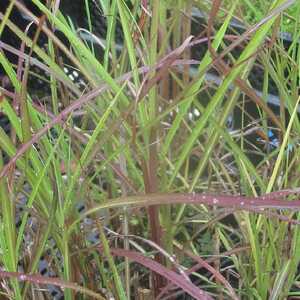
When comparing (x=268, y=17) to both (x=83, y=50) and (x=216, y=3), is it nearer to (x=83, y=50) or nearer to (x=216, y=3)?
(x=216, y=3)

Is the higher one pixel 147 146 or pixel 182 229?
pixel 147 146

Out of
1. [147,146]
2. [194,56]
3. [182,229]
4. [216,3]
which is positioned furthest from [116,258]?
[194,56]

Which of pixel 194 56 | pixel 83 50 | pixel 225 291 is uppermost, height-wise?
pixel 83 50

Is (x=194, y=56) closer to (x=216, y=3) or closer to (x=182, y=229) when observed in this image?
(x=182, y=229)

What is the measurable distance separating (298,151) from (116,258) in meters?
0.22

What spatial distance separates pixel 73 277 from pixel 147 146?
0.48 ft

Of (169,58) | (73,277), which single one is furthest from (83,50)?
(73,277)

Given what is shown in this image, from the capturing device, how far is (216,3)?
386mm

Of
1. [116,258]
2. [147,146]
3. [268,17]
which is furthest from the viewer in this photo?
[116,258]

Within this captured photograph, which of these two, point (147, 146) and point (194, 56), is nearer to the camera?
point (147, 146)

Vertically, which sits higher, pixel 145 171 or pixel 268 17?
pixel 268 17

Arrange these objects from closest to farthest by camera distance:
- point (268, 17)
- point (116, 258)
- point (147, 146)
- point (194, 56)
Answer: point (268, 17) < point (147, 146) < point (116, 258) < point (194, 56)

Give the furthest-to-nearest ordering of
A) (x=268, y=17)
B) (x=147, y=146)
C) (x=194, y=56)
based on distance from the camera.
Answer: (x=194, y=56), (x=147, y=146), (x=268, y=17)

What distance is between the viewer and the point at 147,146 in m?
0.48
